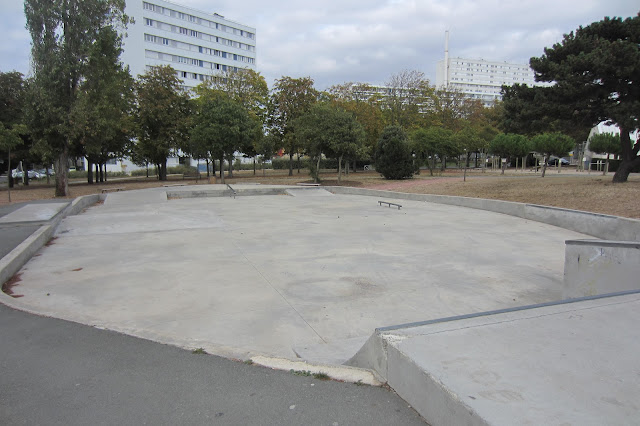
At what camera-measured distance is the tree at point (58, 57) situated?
805 inches

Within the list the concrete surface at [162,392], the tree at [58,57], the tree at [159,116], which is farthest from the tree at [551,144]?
the concrete surface at [162,392]

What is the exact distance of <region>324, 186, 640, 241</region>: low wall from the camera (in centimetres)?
963

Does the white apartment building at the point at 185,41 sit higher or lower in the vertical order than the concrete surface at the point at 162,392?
higher

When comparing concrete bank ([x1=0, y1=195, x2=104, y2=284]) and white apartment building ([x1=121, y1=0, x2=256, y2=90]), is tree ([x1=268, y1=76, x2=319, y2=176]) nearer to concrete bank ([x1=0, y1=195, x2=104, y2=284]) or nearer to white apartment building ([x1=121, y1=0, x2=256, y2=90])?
concrete bank ([x1=0, y1=195, x2=104, y2=284])

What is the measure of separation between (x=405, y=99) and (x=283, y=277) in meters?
46.6

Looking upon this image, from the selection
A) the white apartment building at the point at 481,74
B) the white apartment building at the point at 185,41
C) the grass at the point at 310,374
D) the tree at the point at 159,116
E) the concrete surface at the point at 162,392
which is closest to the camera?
the concrete surface at the point at 162,392

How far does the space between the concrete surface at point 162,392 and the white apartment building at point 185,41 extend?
6632 centimetres

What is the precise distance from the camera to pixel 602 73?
584 inches

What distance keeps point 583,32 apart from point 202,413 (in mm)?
19887

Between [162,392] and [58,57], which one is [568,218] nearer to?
[162,392]

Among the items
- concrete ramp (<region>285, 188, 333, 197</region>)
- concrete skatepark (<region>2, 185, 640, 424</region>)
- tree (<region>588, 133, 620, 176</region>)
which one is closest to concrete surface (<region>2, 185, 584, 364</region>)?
concrete skatepark (<region>2, 185, 640, 424</region>)

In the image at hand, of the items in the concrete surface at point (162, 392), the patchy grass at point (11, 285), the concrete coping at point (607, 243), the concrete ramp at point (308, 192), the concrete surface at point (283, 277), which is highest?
the concrete coping at point (607, 243)

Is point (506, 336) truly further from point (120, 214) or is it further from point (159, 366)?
point (120, 214)

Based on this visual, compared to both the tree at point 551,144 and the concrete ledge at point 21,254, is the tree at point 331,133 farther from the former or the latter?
the tree at point 551,144
